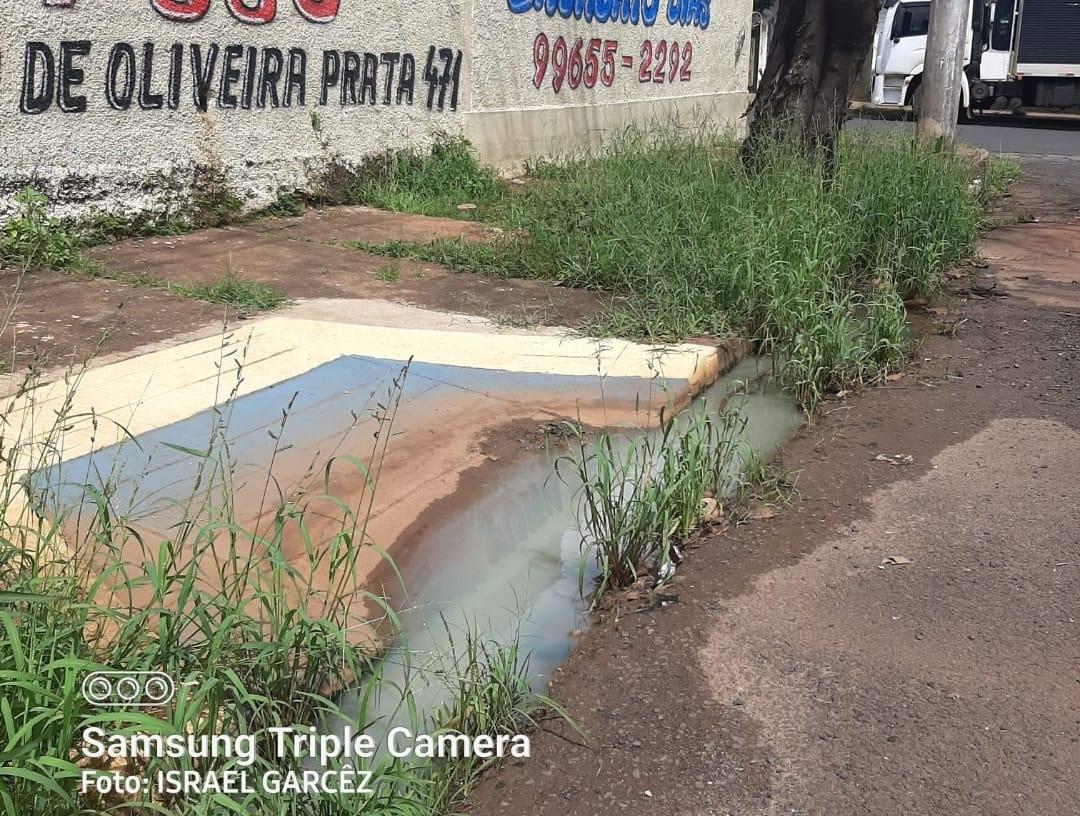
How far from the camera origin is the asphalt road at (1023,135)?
15886 mm

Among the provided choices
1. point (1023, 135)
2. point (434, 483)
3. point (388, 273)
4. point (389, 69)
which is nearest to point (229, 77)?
point (389, 69)

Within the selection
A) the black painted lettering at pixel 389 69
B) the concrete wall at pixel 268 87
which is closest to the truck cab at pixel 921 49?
the concrete wall at pixel 268 87

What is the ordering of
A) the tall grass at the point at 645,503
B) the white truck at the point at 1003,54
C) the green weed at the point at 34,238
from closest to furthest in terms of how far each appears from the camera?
1. the tall grass at the point at 645,503
2. the green weed at the point at 34,238
3. the white truck at the point at 1003,54

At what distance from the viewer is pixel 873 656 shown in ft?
9.50

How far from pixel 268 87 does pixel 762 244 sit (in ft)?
13.7

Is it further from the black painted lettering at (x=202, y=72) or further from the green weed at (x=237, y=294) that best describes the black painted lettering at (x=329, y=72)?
Answer: the green weed at (x=237, y=294)

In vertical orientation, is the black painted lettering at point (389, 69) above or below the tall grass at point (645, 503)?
above

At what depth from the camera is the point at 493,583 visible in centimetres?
335

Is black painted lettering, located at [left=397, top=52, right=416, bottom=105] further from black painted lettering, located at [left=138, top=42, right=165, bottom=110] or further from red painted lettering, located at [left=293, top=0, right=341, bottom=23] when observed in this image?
black painted lettering, located at [left=138, top=42, right=165, bottom=110]

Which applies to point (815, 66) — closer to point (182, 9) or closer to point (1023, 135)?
point (182, 9)

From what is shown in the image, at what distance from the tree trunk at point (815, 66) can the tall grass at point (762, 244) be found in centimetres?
30

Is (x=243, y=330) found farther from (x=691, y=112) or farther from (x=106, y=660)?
(x=691, y=112)

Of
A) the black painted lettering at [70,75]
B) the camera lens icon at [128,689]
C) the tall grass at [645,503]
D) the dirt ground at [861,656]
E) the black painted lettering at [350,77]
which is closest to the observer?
the camera lens icon at [128,689]

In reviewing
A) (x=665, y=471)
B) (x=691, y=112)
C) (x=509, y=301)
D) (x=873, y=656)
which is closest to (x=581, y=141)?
(x=691, y=112)
